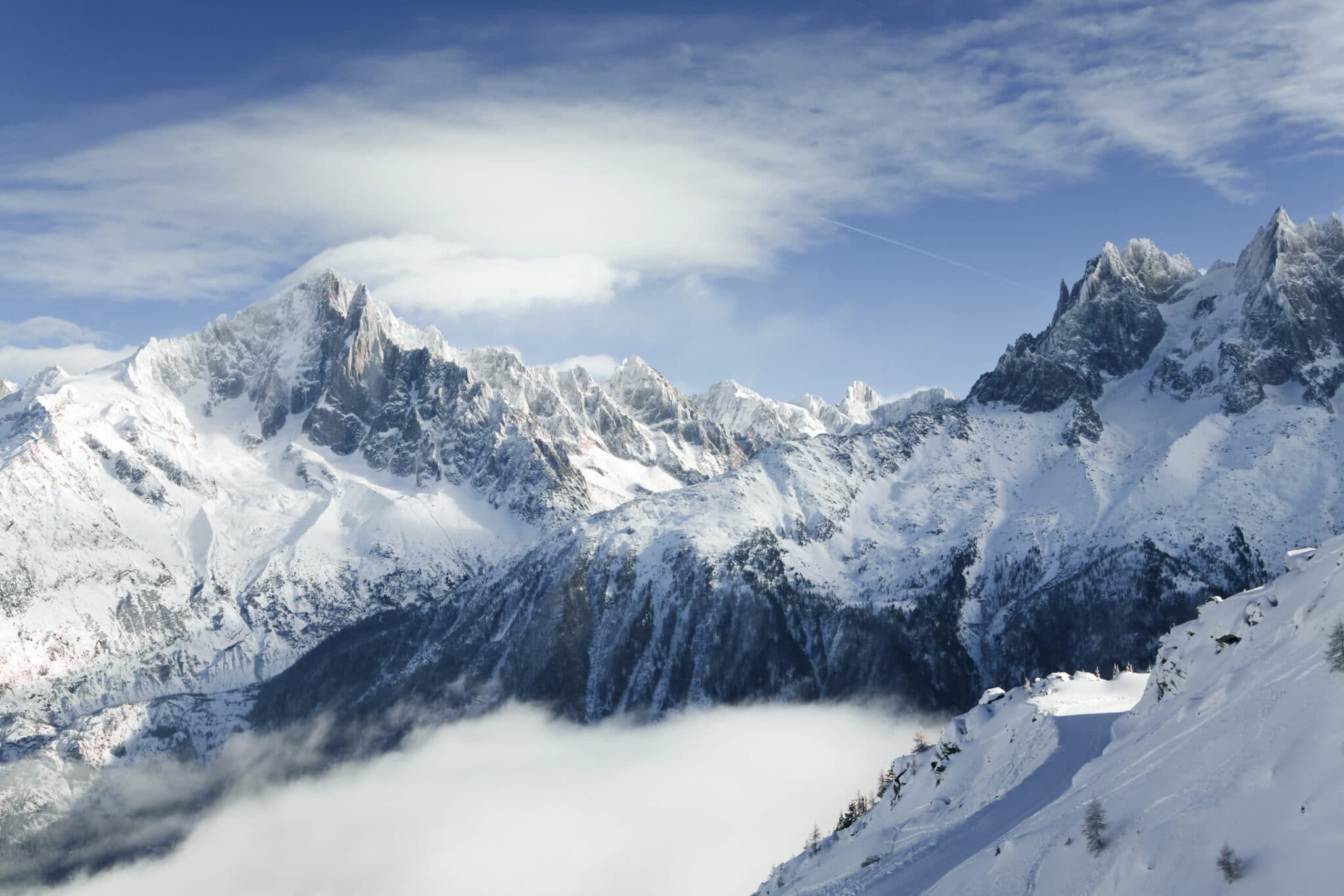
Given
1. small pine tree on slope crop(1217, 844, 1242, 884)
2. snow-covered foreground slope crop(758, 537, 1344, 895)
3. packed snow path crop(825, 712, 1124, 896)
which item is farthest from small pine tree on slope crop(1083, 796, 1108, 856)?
packed snow path crop(825, 712, 1124, 896)

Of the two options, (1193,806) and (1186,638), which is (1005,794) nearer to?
(1186,638)

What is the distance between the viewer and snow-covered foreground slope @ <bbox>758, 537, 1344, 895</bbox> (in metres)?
36.7

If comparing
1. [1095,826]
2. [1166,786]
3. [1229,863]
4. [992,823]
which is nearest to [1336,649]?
[1166,786]

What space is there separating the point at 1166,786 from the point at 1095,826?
12.6ft

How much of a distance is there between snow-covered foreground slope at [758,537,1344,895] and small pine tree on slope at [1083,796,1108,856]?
39 cm

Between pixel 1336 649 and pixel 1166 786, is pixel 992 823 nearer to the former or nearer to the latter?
pixel 1166 786

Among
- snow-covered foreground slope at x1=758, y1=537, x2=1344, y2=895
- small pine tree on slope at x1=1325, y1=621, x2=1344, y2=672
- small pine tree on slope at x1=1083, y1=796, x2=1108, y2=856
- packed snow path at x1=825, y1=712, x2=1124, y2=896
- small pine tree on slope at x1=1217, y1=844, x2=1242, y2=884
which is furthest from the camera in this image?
packed snow path at x1=825, y1=712, x2=1124, y2=896

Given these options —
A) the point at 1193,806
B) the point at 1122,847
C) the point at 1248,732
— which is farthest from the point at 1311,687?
the point at 1122,847

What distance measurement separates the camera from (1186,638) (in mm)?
63594

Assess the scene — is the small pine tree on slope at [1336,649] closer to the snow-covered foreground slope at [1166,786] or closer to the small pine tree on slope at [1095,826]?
the snow-covered foreground slope at [1166,786]

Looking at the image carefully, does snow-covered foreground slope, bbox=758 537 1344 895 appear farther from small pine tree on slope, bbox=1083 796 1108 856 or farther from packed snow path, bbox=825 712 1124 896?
small pine tree on slope, bbox=1083 796 1108 856

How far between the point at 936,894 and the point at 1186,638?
2518 centimetres

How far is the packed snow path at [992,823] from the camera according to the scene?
5988 cm

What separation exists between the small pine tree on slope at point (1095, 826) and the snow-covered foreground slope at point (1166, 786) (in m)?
0.39
